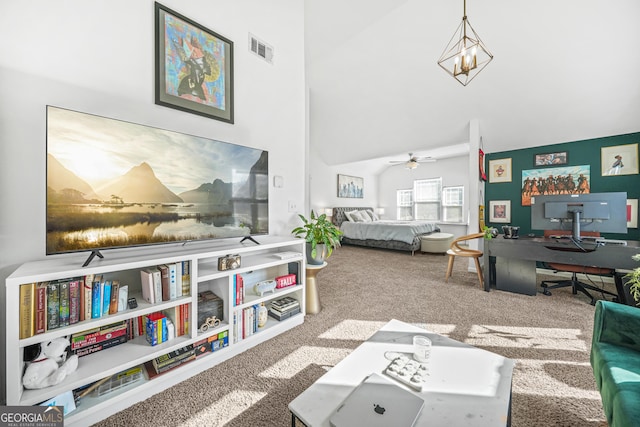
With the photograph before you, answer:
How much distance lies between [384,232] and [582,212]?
3646 mm

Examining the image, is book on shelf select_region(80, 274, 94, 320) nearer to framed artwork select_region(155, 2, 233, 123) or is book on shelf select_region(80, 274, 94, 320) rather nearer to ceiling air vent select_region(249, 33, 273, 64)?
framed artwork select_region(155, 2, 233, 123)

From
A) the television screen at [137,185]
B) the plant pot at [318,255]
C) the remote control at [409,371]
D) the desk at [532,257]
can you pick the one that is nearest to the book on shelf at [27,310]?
the television screen at [137,185]

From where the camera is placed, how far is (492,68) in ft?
11.6

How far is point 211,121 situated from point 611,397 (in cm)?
285

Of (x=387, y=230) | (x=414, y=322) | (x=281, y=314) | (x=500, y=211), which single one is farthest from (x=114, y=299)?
(x=500, y=211)

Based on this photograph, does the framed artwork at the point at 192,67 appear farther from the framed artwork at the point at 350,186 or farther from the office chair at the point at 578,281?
the framed artwork at the point at 350,186

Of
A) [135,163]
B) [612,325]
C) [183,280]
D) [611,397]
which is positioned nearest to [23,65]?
[135,163]

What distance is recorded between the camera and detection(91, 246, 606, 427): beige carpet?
1.33m

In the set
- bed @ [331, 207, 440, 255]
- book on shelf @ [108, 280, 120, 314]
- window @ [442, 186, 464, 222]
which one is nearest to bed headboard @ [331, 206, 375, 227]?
bed @ [331, 207, 440, 255]

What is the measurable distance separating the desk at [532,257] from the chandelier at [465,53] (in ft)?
6.66

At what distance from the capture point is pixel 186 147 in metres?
1.76

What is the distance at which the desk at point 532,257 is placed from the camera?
2.51 metres

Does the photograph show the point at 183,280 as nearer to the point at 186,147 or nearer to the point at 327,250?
the point at 186,147

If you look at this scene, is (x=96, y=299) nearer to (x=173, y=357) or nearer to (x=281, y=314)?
(x=173, y=357)
